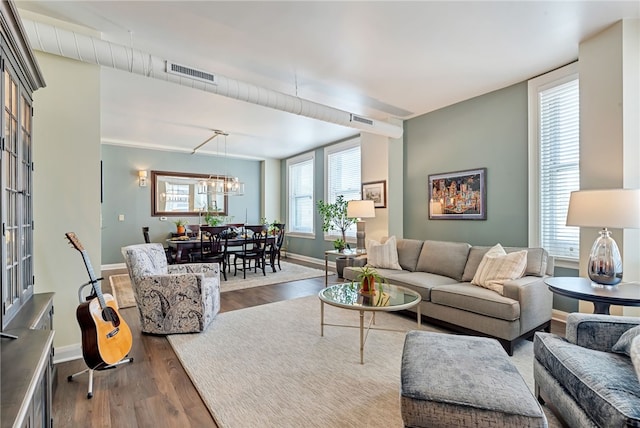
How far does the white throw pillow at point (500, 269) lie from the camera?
301cm

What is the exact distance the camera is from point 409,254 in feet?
14.0

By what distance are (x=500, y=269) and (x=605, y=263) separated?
857 millimetres

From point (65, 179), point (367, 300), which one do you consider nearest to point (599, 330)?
point (367, 300)

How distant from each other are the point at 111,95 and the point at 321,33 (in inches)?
123

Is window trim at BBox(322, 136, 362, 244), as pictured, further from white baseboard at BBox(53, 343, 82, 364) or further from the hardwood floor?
white baseboard at BBox(53, 343, 82, 364)

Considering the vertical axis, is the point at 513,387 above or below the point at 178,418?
above

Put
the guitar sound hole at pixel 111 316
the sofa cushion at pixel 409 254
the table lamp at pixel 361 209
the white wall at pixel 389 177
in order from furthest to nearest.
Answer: the white wall at pixel 389 177 → the table lamp at pixel 361 209 → the sofa cushion at pixel 409 254 → the guitar sound hole at pixel 111 316

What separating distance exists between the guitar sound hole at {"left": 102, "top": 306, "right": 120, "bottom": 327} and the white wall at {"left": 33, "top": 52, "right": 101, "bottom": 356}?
0.62 metres

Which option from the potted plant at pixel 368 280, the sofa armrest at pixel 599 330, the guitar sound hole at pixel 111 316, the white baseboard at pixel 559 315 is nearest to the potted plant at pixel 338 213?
the potted plant at pixel 368 280

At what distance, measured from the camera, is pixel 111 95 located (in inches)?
164

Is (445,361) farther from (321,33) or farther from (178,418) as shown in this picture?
(321,33)

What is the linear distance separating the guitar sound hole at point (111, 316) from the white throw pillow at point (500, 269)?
3.22 metres

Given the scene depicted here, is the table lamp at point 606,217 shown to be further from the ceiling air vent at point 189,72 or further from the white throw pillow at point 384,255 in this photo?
the ceiling air vent at point 189,72

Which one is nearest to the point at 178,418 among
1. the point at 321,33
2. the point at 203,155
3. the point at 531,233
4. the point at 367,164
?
the point at 321,33
